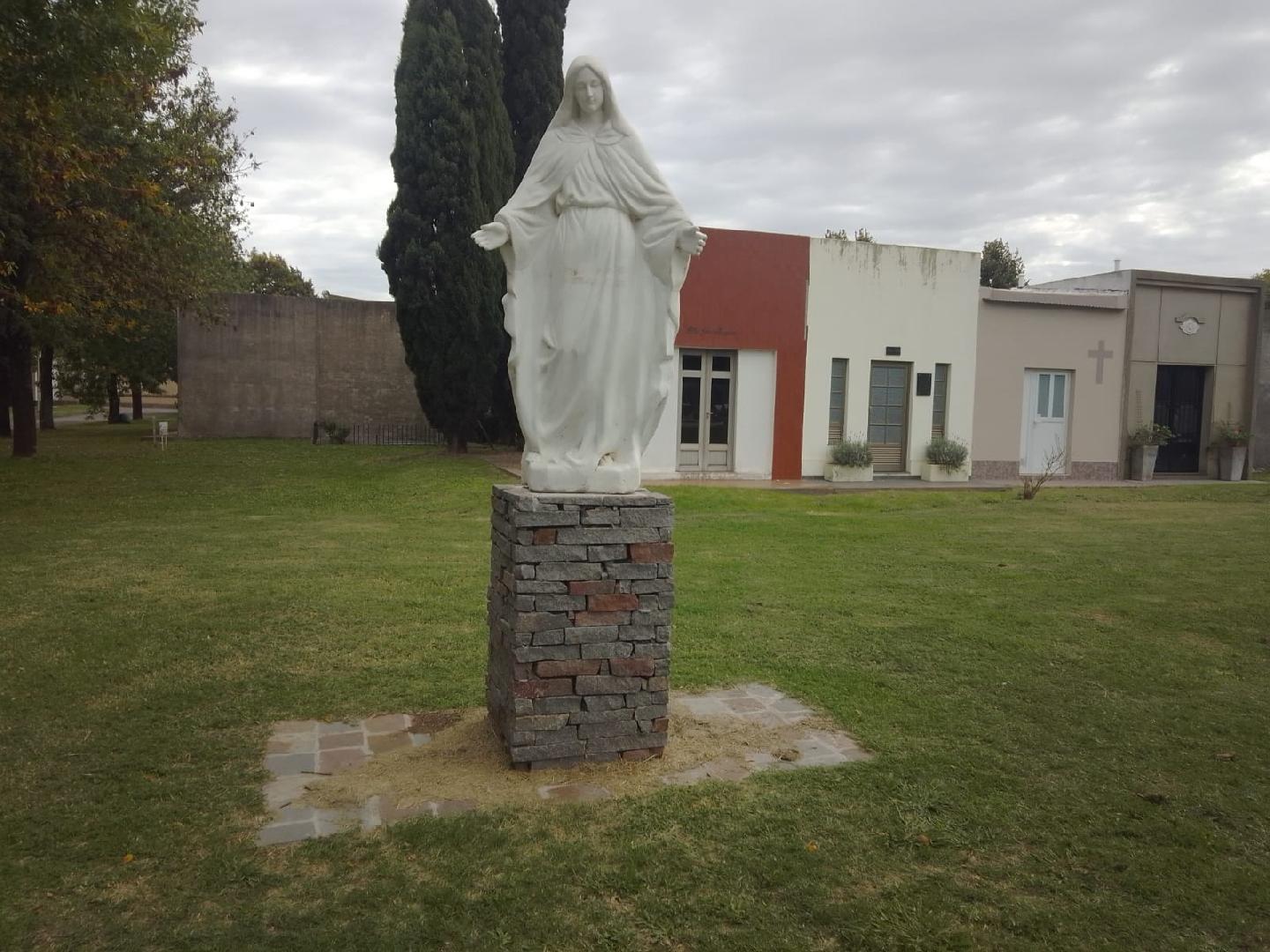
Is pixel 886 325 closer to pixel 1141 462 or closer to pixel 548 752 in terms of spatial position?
pixel 1141 462

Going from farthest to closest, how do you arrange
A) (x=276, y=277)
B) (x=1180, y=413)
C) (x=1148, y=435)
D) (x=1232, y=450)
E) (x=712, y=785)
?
(x=276, y=277) < (x=1180, y=413) < (x=1232, y=450) < (x=1148, y=435) < (x=712, y=785)

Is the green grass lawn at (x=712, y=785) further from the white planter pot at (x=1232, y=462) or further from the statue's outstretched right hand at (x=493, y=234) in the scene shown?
the white planter pot at (x=1232, y=462)

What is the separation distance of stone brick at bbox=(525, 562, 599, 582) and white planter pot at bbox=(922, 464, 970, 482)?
12.2m

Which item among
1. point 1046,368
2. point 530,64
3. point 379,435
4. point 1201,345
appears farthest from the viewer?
point 379,435

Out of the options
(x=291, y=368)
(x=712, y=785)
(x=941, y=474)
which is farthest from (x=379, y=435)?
(x=712, y=785)

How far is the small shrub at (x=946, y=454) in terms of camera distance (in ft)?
49.1

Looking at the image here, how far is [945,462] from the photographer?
1498 cm

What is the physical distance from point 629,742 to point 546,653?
0.56 metres

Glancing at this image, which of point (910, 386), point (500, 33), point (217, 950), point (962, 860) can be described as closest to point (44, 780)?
point (217, 950)

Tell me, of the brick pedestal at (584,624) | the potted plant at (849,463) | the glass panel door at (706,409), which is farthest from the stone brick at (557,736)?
the potted plant at (849,463)

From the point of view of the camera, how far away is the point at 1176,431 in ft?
54.6

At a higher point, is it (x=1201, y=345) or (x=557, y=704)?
(x=1201, y=345)

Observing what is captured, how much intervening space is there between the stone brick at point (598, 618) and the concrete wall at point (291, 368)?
1914cm

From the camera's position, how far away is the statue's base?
3955mm
